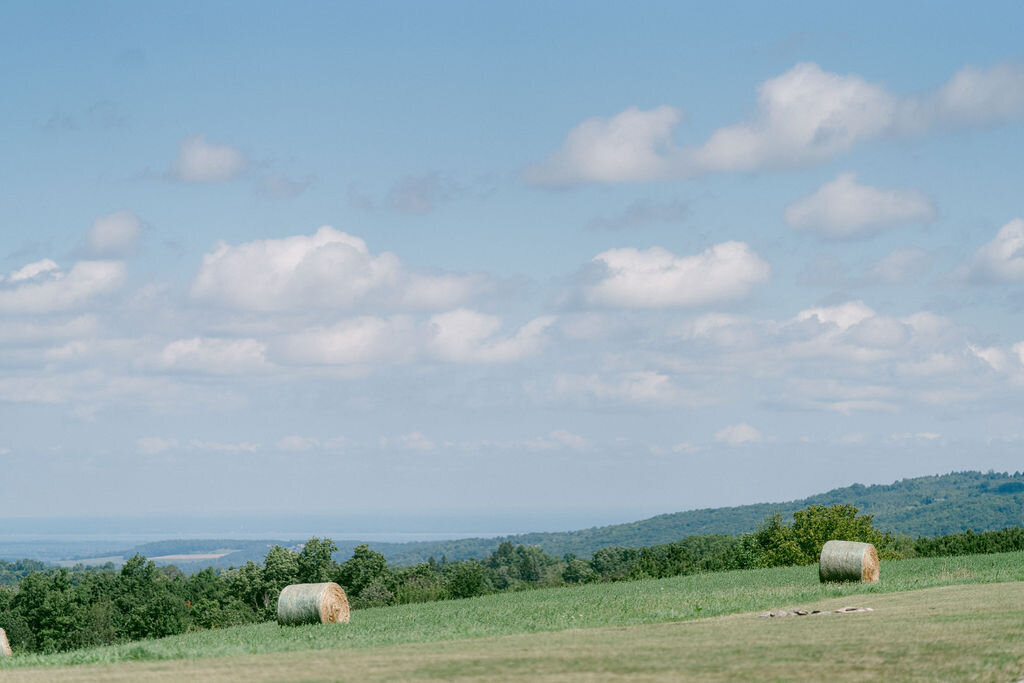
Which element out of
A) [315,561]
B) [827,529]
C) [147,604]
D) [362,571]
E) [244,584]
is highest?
[315,561]

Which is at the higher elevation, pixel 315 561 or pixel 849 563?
pixel 315 561

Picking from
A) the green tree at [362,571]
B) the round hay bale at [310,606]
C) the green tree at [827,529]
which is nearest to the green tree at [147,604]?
the green tree at [362,571]

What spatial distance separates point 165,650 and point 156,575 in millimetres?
119647

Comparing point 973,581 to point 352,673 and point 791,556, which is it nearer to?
point 352,673

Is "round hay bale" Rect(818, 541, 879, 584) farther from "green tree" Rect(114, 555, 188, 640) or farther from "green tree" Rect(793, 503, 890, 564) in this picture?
"green tree" Rect(114, 555, 188, 640)

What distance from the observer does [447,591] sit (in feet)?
197

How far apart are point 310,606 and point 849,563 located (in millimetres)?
18983

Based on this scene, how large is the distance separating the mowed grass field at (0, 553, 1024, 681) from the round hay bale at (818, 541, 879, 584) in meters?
2.69

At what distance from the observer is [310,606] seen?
33.7 m

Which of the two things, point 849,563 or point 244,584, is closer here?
point 849,563

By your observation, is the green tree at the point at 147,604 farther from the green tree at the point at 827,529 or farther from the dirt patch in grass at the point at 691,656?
the dirt patch in grass at the point at 691,656

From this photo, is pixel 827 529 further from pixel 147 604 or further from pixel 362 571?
pixel 147 604

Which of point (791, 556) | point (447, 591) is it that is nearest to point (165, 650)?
point (447, 591)

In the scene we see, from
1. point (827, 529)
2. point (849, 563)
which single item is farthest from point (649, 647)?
point (827, 529)
